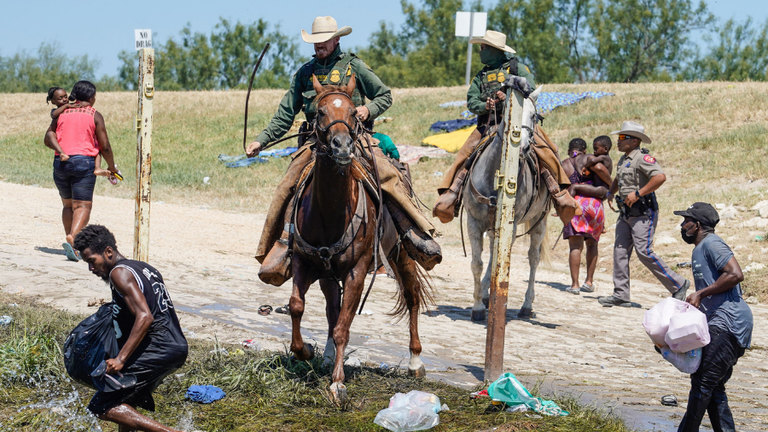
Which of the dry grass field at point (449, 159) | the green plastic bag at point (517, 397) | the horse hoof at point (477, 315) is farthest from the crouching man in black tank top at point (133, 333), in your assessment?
the dry grass field at point (449, 159)

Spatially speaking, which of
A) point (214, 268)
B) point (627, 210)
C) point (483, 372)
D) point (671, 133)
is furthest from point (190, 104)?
point (483, 372)

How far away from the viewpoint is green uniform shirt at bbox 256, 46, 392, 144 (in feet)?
23.7

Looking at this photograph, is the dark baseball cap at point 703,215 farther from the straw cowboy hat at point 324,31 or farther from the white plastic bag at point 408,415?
the straw cowboy hat at point 324,31

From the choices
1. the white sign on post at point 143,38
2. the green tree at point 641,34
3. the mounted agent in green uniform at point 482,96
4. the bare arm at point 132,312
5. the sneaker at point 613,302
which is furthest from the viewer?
the green tree at point 641,34

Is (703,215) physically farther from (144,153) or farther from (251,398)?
(144,153)

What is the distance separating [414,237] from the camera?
23.7 feet

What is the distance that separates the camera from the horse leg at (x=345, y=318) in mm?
5938

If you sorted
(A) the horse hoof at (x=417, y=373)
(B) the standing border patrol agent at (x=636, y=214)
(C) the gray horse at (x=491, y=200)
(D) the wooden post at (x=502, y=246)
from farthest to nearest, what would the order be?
1. (B) the standing border patrol agent at (x=636, y=214)
2. (C) the gray horse at (x=491, y=200)
3. (A) the horse hoof at (x=417, y=373)
4. (D) the wooden post at (x=502, y=246)

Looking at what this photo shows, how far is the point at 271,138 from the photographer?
7453 mm

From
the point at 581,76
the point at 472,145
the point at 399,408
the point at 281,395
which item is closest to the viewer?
the point at 399,408

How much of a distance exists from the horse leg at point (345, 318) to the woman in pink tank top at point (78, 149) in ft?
18.0

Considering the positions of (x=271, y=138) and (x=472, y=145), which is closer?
(x=271, y=138)

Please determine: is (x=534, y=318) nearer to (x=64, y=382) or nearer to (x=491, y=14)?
(x=64, y=382)

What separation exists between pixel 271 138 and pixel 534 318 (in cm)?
480
